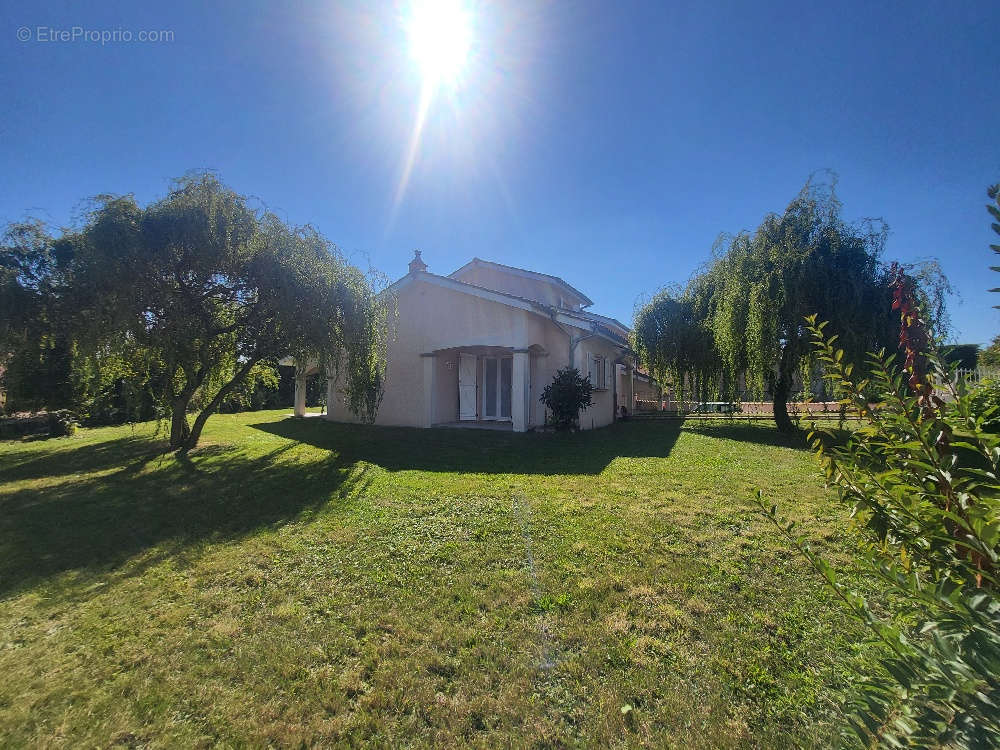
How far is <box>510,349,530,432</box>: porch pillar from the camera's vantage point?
1143cm

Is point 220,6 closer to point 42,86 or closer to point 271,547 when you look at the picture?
point 42,86

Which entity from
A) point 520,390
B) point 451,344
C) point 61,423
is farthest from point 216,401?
point 61,423

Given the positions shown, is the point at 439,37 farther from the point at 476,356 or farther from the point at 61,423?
the point at 61,423

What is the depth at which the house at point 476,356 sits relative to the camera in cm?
1162

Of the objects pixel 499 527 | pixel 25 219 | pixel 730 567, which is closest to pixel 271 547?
pixel 499 527

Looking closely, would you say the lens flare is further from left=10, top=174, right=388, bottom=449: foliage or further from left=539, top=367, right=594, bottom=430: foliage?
left=539, top=367, right=594, bottom=430: foliage

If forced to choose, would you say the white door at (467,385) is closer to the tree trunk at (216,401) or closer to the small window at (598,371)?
the small window at (598,371)

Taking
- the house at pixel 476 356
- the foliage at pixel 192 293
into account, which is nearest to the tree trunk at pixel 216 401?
the foliage at pixel 192 293

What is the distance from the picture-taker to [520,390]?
11.5m

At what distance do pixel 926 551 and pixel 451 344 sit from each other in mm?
11655

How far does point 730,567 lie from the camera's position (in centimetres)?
350

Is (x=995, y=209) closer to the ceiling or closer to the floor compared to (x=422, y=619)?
closer to the ceiling

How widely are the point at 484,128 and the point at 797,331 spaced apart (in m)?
8.57

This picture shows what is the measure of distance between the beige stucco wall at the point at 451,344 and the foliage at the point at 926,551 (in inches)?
389
